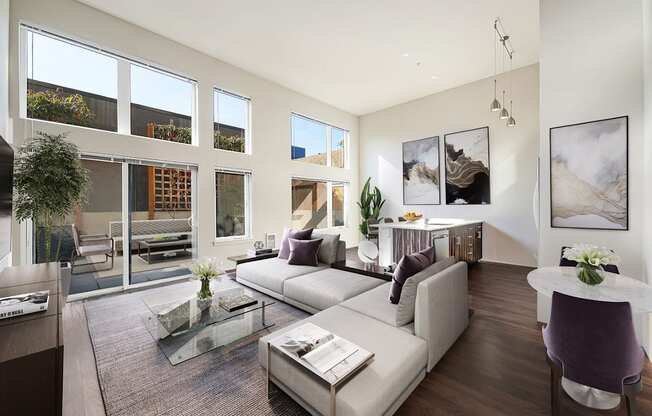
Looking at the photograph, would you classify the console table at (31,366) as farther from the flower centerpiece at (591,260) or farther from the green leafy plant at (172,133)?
the green leafy plant at (172,133)

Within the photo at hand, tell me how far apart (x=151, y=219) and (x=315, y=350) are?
400 centimetres

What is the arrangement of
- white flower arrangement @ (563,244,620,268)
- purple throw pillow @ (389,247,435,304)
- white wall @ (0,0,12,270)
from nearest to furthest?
white flower arrangement @ (563,244,620,268) < purple throw pillow @ (389,247,435,304) < white wall @ (0,0,12,270)

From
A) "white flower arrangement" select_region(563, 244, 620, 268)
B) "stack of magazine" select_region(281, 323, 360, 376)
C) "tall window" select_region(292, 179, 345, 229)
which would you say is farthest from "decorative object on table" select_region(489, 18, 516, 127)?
"tall window" select_region(292, 179, 345, 229)

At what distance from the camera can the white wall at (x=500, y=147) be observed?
5148 mm

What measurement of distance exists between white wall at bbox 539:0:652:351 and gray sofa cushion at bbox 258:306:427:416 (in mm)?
2156

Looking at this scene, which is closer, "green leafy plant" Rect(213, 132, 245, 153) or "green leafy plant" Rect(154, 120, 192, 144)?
"green leafy plant" Rect(154, 120, 192, 144)

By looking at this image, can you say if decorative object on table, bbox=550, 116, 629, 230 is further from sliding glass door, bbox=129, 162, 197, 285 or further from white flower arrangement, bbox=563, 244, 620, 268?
sliding glass door, bbox=129, 162, 197, 285

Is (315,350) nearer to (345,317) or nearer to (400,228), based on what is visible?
(345,317)

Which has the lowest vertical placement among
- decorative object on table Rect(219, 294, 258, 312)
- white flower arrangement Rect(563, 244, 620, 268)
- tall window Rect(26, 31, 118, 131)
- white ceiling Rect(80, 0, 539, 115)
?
decorative object on table Rect(219, 294, 258, 312)

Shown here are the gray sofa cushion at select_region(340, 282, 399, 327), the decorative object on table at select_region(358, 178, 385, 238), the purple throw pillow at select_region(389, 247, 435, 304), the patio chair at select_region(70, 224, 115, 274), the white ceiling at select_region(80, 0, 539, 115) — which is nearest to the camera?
the gray sofa cushion at select_region(340, 282, 399, 327)

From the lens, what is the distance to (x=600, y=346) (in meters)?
1.41

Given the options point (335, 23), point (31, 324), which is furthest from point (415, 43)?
point (31, 324)

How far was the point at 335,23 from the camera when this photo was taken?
12.8 ft

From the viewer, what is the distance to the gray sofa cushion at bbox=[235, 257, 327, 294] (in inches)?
134
